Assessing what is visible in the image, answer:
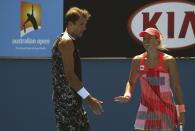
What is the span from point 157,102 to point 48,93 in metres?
2.97

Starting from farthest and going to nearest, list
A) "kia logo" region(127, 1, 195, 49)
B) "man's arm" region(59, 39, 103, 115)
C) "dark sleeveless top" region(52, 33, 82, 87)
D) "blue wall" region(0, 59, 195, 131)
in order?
1. "blue wall" region(0, 59, 195, 131)
2. "kia logo" region(127, 1, 195, 49)
3. "dark sleeveless top" region(52, 33, 82, 87)
4. "man's arm" region(59, 39, 103, 115)

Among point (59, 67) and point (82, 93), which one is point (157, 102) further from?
point (59, 67)

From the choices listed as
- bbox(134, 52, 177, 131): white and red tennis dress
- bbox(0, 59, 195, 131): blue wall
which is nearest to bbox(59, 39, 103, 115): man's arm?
bbox(134, 52, 177, 131): white and red tennis dress

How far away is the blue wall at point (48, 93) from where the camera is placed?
7.91 meters

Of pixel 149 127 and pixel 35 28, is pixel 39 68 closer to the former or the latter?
pixel 35 28

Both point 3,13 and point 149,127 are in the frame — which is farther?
point 3,13

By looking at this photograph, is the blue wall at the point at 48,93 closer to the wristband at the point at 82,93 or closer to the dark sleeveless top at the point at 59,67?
the dark sleeveless top at the point at 59,67

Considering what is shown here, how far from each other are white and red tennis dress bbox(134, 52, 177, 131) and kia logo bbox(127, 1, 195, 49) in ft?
7.45

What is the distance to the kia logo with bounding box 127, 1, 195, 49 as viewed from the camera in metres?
7.70

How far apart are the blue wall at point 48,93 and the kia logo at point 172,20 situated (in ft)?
1.05

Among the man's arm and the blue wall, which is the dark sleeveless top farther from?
the blue wall

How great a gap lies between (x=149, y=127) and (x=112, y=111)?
2.54 metres

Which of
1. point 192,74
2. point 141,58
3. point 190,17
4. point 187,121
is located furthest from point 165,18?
point 141,58

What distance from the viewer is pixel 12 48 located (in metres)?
8.08
